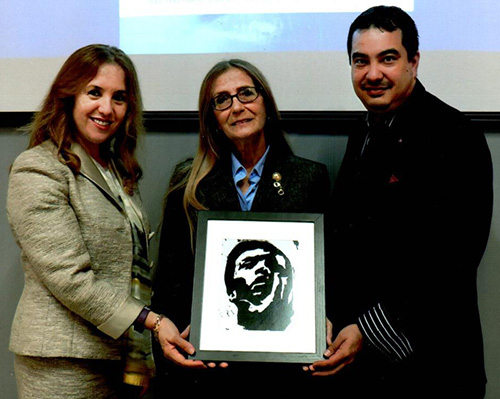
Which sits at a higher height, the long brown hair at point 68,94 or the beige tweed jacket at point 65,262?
the long brown hair at point 68,94

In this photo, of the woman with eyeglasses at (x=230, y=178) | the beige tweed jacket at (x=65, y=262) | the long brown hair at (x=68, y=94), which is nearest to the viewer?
the beige tweed jacket at (x=65, y=262)

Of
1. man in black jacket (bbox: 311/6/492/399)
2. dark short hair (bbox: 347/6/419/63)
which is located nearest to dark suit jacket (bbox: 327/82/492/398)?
man in black jacket (bbox: 311/6/492/399)

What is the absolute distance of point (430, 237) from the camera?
3.47 feet

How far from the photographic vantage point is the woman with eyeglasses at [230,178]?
4.22 ft

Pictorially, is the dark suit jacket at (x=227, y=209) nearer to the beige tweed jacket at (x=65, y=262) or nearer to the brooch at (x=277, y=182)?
the brooch at (x=277, y=182)

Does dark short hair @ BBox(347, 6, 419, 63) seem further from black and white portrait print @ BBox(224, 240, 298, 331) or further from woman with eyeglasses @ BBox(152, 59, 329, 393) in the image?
black and white portrait print @ BBox(224, 240, 298, 331)

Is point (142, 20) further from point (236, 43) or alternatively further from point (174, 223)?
point (174, 223)

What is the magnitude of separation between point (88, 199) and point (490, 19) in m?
1.22

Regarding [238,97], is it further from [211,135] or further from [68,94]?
[68,94]

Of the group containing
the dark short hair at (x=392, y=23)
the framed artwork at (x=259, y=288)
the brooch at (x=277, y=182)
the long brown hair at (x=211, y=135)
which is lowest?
the framed artwork at (x=259, y=288)

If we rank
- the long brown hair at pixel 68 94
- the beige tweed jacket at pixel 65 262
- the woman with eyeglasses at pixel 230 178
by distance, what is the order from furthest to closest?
the woman with eyeglasses at pixel 230 178 → the long brown hair at pixel 68 94 → the beige tweed jacket at pixel 65 262

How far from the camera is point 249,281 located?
43.4 inches

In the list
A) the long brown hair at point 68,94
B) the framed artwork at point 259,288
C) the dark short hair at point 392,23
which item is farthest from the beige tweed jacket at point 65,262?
the dark short hair at point 392,23

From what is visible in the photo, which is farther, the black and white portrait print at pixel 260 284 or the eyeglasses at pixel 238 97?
the eyeglasses at pixel 238 97
